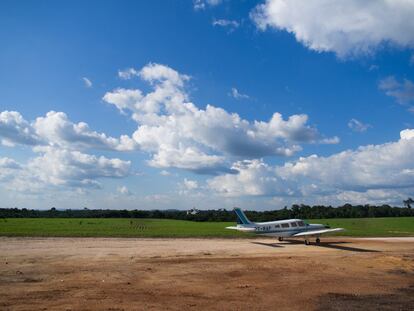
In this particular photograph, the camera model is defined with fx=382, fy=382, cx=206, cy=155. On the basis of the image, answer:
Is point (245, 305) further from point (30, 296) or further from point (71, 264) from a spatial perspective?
point (71, 264)

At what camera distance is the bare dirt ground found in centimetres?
1316

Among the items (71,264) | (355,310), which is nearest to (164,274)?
(71,264)

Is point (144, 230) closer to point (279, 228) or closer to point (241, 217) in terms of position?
point (241, 217)

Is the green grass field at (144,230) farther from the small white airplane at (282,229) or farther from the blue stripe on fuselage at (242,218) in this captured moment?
the small white airplane at (282,229)

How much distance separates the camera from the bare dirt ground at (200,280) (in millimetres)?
13156

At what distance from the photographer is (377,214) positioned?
12025 cm

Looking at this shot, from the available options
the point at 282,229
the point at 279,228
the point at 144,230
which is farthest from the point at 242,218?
the point at 144,230

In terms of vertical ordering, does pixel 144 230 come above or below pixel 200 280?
above

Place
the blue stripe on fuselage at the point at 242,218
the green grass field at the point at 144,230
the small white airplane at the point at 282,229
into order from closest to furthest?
the small white airplane at the point at 282,229 < the blue stripe on fuselage at the point at 242,218 < the green grass field at the point at 144,230

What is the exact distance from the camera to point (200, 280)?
56.1ft

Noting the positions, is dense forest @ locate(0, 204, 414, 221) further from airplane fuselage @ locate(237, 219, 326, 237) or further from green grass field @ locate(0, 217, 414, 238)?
airplane fuselage @ locate(237, 219, 326, 237)

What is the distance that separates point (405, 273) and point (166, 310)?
45.7 feet

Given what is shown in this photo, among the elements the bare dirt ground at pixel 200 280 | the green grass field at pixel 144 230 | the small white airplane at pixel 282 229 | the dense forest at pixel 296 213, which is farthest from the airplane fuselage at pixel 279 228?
the dense forest at pixel 296 213

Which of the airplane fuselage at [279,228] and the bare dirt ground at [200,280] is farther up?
the airplane fuselage at [279,228]
